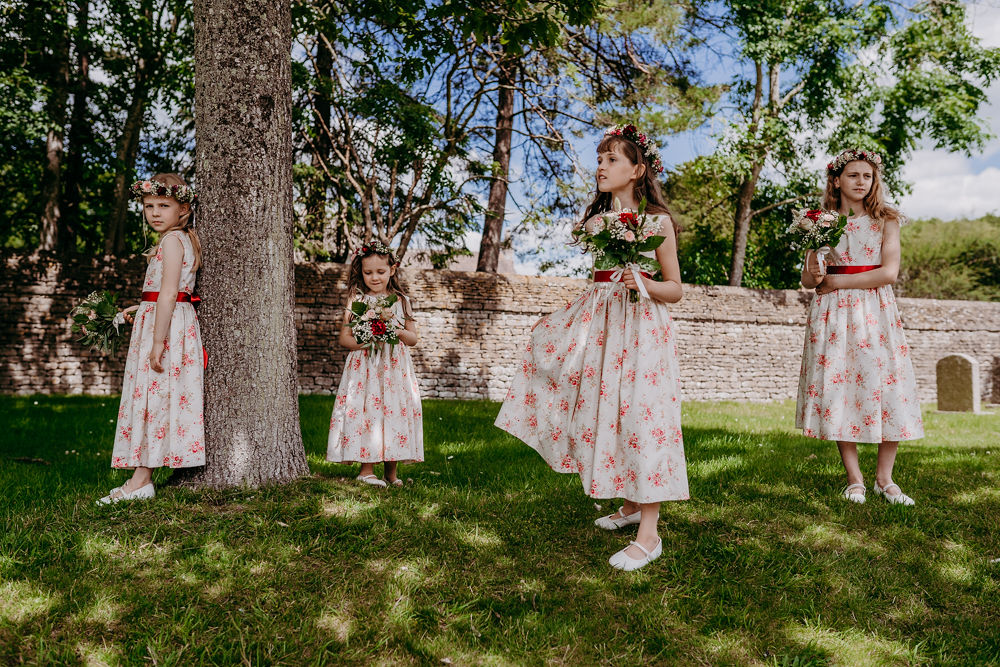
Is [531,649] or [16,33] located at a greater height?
[16,33]

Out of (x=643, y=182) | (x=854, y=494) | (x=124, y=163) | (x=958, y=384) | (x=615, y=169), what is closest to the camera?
(x=615, y=169)

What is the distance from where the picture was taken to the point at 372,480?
4.75 m

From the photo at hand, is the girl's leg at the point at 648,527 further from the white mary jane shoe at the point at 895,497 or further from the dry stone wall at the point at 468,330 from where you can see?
the dry stone wall at the point at 468,330

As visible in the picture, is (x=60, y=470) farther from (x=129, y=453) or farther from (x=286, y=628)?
(x=286, y=628)

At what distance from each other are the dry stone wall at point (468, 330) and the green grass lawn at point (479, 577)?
27.2 ft

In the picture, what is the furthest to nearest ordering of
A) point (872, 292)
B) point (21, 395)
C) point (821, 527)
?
1. point (21, 395)
2. point (872, 292)
3. point (821, 527)

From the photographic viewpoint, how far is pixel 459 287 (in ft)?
45.0

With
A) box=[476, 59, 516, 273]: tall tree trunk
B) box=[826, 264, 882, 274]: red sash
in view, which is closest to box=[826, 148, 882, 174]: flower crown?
box=[826, 264, 882, 274]: red sash

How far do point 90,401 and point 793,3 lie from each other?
16.8m

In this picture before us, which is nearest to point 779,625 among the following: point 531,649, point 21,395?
point 531,649

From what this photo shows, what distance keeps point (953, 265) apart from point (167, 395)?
142 ft

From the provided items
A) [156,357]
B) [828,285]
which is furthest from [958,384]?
[156,357]

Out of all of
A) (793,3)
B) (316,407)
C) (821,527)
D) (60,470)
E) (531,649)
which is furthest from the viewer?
(793,3)

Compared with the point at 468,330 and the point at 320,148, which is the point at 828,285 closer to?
the point at 468,330
